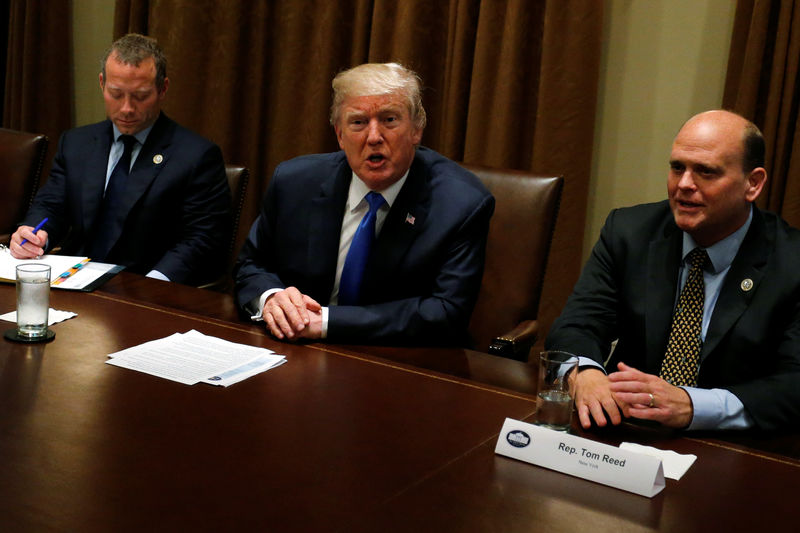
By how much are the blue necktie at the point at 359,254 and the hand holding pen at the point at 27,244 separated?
929 millimetres

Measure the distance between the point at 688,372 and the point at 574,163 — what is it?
158 cm

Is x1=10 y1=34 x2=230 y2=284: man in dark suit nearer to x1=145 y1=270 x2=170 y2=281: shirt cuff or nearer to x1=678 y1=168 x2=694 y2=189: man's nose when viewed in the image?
x1=145 y1=270 x2=170 y2=281: shirt cuff

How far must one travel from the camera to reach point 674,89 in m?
3.55

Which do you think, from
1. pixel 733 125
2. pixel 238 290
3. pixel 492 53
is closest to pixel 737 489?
pixel 733 125

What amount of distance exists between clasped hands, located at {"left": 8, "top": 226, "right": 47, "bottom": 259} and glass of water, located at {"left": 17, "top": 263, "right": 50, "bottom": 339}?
0.70m

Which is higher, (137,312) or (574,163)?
(574,163)

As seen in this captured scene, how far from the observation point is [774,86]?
315 centimetres

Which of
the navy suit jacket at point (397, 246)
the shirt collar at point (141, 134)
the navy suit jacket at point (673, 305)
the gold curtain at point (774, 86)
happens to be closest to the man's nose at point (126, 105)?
the shirt collar at point (141, 134)

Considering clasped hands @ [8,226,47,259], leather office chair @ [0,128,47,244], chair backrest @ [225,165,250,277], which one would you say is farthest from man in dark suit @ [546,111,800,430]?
leather office chair @ [0,128,47,244]

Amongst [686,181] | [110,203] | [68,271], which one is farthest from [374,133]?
[110,203]

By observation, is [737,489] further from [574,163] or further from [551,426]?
[574,163]

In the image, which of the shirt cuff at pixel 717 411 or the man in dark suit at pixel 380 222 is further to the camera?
the man in dark suit at pixel 380 222

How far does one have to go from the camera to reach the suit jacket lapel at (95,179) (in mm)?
3268

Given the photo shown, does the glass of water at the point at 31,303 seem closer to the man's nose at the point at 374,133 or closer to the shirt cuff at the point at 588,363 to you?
the man's nose at the point at 374,133
